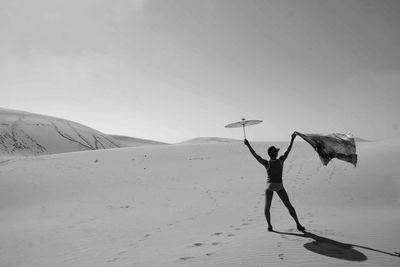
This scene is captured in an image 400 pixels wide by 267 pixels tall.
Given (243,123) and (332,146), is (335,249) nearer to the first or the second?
(332,146)

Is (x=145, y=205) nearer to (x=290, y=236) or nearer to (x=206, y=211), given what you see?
(x=206, y=211)

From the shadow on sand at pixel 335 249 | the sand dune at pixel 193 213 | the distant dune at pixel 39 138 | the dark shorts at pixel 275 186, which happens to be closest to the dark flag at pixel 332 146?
the dark shorts at pixel 275 186

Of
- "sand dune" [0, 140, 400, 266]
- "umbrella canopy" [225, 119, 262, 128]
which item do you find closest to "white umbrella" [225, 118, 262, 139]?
"umbrella canopy" [225, 119, 262, 128]

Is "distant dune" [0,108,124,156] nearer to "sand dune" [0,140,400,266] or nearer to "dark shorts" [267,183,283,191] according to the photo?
"sand dune" [0,140,400,266]

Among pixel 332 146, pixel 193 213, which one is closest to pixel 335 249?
pixel 332 146

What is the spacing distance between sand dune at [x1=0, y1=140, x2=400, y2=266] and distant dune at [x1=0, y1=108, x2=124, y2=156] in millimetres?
19007

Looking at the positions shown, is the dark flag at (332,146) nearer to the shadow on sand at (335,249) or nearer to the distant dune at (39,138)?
the shadow on sand at (335,249)

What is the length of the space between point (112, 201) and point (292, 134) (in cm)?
798

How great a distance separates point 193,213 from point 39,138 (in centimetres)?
3960

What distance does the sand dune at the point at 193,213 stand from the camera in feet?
16.2

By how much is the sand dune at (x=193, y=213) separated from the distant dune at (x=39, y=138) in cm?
1901

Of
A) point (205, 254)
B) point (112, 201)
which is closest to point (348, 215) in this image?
point (205, 254)

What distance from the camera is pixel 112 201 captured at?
11523mm

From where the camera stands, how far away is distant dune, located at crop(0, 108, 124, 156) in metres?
36.0
